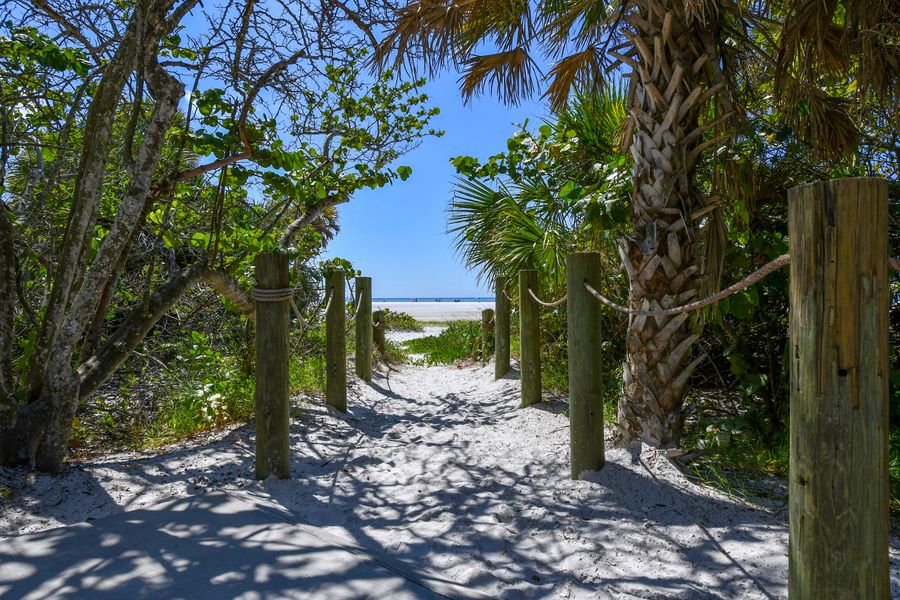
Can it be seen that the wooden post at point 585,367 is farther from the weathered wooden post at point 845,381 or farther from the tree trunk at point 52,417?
the tree trunk at point 52,417

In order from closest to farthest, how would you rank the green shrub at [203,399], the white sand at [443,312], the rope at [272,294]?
the rope at [272,294]
the green shrub at [203,399]
the white sand at [443,312]

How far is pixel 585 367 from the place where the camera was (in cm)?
335

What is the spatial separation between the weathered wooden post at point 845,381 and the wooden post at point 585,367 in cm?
177

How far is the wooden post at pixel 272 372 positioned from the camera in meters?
3.49

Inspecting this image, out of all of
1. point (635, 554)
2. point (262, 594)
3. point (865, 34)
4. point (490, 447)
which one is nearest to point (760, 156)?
point (865, 34)

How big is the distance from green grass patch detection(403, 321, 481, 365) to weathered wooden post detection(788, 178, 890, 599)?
8121 mm

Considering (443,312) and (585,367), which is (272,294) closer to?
(585,367)

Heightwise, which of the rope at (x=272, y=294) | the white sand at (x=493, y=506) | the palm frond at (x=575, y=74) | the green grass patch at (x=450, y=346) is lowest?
the white sand at (x=493, y=506)

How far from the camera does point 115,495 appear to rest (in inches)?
126

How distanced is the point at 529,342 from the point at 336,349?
1.89m

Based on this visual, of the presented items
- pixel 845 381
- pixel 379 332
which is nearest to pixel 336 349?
pixel 379 332

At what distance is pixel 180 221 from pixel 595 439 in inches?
165

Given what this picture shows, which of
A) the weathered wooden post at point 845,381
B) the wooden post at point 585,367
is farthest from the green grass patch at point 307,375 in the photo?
the weathered wooden post at point 845,381

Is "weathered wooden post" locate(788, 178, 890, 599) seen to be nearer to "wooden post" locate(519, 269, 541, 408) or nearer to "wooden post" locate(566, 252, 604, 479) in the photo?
"wooden post" locate(566, 252, 604, 479)
